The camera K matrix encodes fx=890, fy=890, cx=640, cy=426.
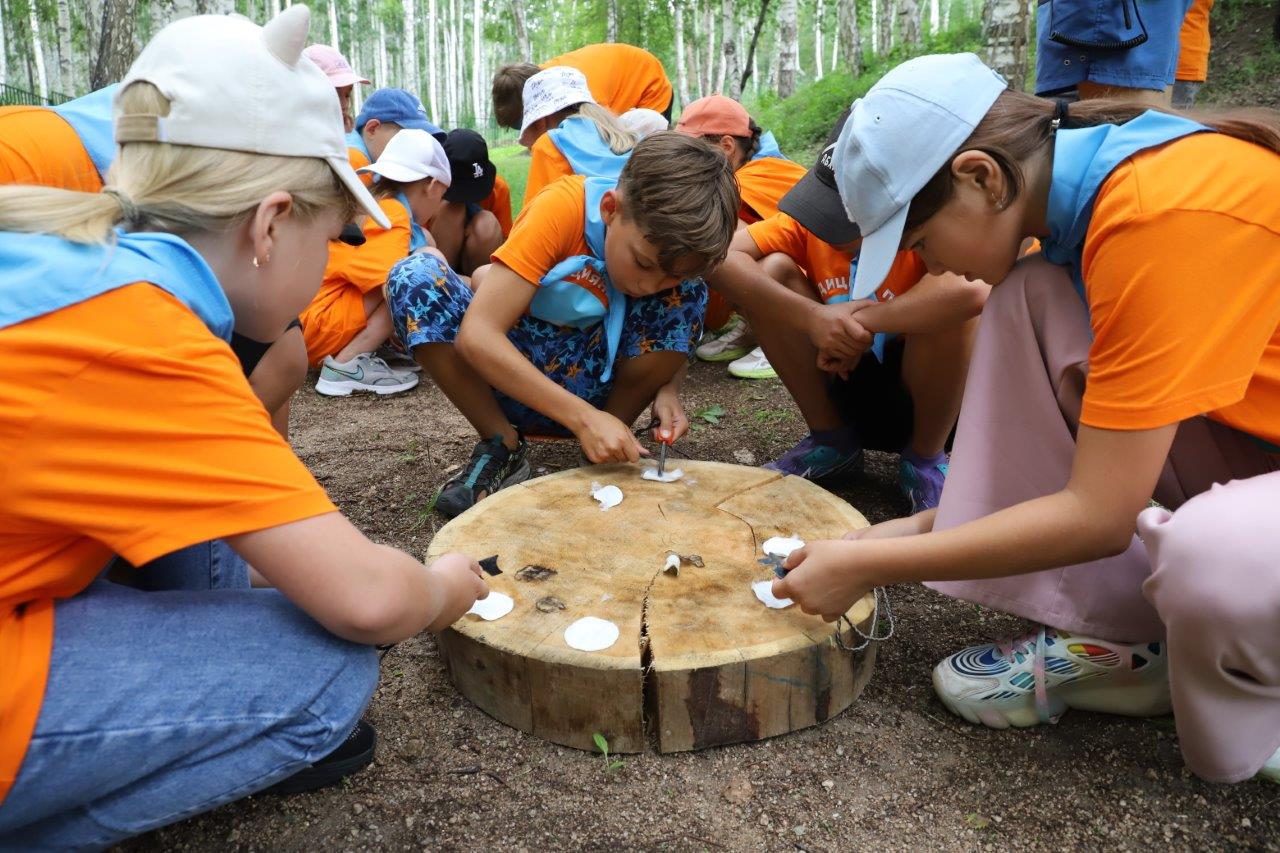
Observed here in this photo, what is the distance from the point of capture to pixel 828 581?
163 centimetres

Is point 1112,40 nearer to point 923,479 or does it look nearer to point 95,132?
point 923,479

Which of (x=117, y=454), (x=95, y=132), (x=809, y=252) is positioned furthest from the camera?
(x=809, y=252)

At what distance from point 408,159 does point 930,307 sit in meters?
2.73

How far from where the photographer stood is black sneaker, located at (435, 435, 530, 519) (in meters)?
2.73

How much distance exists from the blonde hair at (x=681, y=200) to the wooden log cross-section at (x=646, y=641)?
2.41 feet

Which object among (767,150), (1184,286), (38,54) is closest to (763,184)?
(767,150)

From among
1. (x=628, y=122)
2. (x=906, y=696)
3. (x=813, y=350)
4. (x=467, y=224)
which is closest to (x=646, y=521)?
(x=906, y=696)

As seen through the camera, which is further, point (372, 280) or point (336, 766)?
point (372, 280)

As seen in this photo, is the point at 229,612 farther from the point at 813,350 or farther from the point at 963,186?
the point at 813,350

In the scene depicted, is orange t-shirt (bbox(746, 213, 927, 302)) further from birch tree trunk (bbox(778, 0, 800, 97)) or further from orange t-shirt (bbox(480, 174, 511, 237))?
birch tree trunk (bbox(778, 0, 800, 97))

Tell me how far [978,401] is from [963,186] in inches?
18.2

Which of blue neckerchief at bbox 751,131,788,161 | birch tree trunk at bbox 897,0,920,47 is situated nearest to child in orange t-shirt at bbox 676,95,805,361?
blue neckerchief at bbox 751,131,788,161

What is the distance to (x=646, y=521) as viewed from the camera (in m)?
2.12

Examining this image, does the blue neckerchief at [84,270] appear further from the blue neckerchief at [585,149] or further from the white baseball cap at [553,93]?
the white baseball cap at [553,93]
